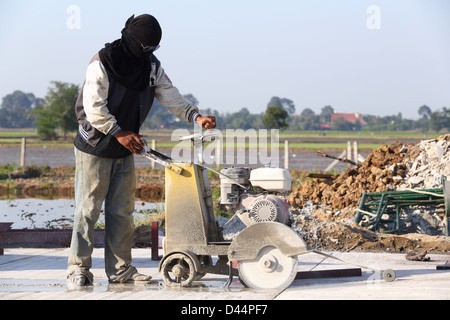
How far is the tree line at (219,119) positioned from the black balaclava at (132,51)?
41.5 metres

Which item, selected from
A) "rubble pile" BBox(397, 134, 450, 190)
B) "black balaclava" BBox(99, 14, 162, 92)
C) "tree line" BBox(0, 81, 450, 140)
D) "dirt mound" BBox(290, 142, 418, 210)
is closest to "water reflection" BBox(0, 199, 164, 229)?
"dirt mound" BBox(290, 142, 418, 210)

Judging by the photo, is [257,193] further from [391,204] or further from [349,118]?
[349,118]

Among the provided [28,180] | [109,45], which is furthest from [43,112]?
[109,45]

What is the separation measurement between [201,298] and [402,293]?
1.40m

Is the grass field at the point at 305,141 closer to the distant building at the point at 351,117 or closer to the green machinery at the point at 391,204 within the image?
the green machinery at the point at 391,204

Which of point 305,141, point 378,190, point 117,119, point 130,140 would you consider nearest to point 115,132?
point 130,140

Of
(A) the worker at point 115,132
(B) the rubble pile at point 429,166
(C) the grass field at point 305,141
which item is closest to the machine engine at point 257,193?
(A) the worker at point 115,132

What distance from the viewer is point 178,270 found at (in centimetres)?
506

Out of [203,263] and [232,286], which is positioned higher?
[203,263]

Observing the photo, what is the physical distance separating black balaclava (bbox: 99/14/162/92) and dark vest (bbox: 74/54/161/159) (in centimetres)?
6

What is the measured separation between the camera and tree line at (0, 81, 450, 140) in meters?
50.0

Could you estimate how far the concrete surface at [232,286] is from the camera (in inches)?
183

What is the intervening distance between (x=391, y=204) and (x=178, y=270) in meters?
4.84

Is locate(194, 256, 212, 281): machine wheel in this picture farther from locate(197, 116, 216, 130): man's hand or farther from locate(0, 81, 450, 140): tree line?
locate(0, 81, 450, 140): tree line
